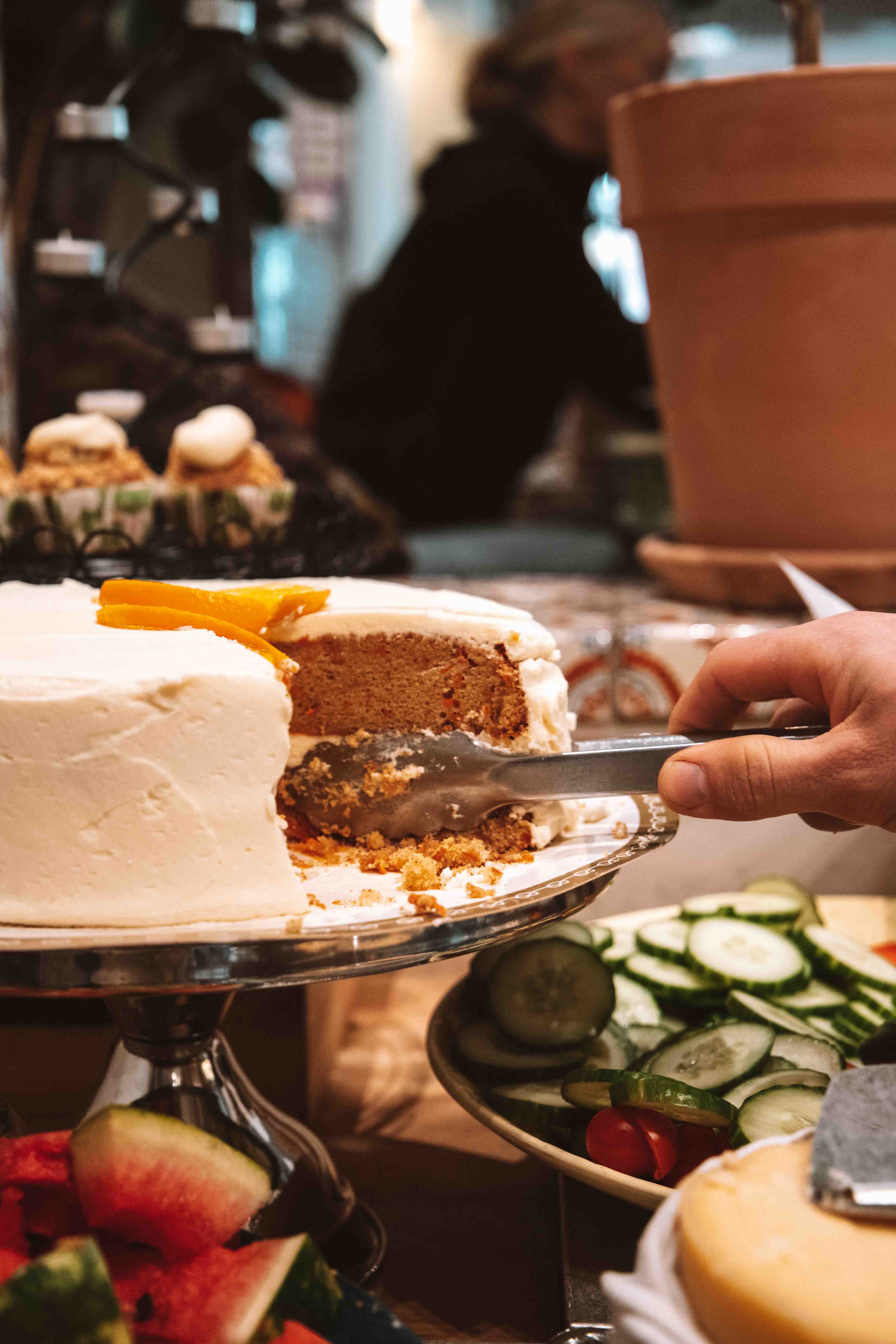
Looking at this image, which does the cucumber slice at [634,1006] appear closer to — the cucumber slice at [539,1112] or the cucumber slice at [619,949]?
the cucumber slice at [619,949]

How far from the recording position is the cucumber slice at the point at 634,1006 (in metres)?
A: 1.01

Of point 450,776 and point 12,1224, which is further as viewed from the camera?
point 450,776

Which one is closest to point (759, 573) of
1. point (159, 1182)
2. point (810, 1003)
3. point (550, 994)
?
point (810, 1003)

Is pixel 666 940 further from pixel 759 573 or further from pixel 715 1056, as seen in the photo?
pixel 759 573

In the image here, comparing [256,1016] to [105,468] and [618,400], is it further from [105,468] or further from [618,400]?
[618,400]

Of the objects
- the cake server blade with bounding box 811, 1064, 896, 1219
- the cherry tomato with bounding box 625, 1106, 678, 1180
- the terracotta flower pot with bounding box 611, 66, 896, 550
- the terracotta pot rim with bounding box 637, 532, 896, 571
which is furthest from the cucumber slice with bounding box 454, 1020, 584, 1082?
the terracotta flower pot with bounding box 611, 66, 896, 550

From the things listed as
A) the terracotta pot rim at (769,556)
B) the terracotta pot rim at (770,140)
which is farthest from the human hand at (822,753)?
the terracotta pot rim at (770,140)

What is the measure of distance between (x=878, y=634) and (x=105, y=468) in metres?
0.87

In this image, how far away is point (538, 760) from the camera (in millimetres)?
788

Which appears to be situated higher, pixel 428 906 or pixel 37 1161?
pixel 428 906

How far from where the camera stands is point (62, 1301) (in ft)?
1.62

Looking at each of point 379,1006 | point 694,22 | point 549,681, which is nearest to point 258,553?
point 549,681

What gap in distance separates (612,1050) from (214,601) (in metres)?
0.46

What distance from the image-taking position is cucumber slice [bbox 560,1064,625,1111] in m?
0.80
